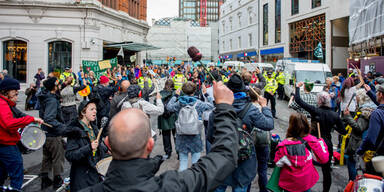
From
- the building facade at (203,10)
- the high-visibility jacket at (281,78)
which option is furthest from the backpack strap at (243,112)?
the building facade at (203,10)

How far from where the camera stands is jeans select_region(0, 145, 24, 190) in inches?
162

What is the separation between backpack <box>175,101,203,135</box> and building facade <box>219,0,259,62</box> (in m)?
41.7

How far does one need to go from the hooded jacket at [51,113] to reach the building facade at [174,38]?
56.5 m

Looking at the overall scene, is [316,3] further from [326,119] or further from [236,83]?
[236,83]

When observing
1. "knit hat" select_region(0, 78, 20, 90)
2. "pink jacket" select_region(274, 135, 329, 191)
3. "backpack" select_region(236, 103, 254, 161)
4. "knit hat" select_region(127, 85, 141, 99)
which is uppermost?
"knit hat" select_region(0, 78, 20, 90)

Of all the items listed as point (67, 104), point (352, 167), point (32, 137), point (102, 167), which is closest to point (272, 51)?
point (67, 104)

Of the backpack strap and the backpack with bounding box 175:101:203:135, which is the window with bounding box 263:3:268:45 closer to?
the backpack with bounding box 175:101:203:135

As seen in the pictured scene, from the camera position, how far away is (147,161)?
155 cm

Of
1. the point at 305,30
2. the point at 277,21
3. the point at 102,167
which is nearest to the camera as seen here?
the point at 102,167

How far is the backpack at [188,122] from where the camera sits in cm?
491

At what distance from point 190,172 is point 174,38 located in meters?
62.2

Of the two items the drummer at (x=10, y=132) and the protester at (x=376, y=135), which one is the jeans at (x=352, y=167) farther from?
the drummer at (x=10, y=132)

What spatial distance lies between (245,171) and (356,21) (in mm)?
19879

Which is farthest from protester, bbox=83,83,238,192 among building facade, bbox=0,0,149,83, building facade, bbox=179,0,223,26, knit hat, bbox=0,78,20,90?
building facade, bbox=179,0,223,26
